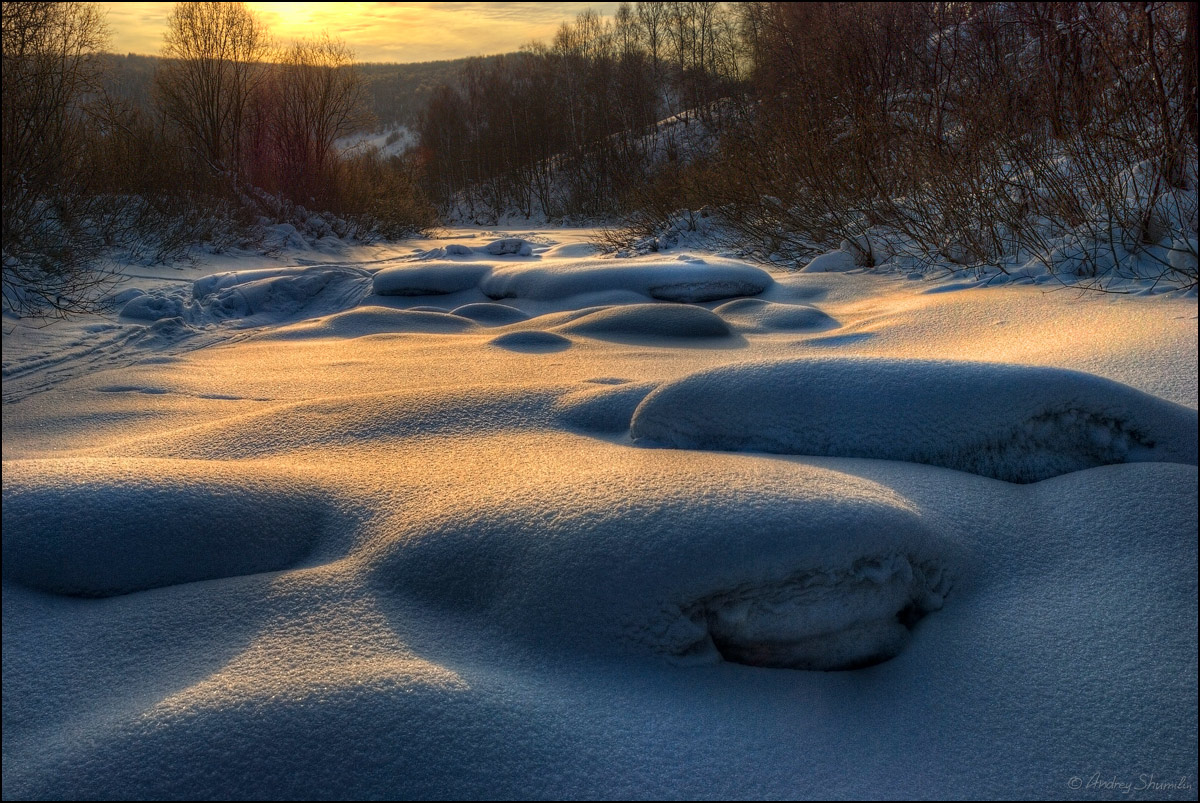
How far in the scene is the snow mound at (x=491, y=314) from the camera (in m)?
4.20

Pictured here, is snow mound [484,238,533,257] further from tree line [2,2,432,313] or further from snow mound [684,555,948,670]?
snow mound [684,555,948,670]

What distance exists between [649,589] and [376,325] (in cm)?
309

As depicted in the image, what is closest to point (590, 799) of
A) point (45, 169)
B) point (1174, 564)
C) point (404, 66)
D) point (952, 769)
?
point (952, 769)

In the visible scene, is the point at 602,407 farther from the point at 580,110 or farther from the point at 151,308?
the point at 580,110

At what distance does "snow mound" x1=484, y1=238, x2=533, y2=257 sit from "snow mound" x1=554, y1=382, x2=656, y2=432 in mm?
7496

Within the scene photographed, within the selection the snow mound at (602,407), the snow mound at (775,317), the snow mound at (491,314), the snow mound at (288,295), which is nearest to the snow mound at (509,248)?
the snow mound at (288,295)

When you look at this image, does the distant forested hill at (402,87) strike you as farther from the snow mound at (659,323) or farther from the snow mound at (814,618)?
the snow mound at (814,618)

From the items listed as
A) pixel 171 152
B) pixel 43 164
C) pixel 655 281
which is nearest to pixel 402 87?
pixel 171 152

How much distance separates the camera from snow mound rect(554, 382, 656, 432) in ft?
6.64

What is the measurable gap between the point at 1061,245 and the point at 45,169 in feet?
18.1

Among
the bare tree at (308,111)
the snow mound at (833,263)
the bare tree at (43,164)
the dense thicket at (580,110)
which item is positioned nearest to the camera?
the bare tree at (43,164)

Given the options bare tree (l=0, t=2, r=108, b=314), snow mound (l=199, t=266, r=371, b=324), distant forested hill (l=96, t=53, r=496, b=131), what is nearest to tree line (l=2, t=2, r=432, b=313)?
bare tree (l=0, t=2, r=108, b=314)

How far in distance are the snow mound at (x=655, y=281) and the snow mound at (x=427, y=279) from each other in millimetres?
694

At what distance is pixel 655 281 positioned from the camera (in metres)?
4.61
